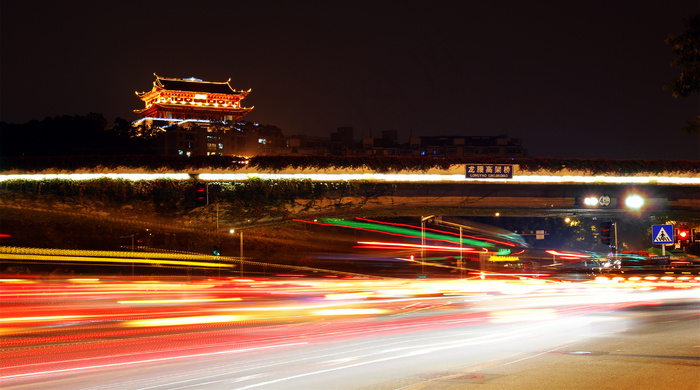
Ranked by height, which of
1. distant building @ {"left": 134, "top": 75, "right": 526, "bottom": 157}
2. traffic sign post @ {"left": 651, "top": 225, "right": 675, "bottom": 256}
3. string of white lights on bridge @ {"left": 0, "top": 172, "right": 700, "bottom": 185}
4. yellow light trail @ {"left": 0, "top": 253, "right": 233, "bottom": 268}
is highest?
distant building @ {"left": 134, "top": 75, "right": 526, "bottom": 157}

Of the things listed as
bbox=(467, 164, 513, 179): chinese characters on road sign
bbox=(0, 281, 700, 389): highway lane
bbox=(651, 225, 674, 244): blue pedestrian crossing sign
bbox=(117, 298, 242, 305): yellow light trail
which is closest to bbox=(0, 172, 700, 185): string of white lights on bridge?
bbox=(467, 164, 513, 179): chinese characters on road sign

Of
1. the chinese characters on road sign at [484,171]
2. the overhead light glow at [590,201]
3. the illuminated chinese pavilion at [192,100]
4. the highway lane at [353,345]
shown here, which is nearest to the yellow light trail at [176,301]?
the highway lane at [353,345]

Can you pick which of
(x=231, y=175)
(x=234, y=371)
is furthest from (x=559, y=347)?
(x=231, y=175)

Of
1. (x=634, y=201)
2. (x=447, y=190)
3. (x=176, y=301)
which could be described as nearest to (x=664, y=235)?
(x=447, y=190)

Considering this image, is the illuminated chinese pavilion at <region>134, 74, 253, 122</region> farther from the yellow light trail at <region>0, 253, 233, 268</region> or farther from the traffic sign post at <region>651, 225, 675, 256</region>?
the traffic sign post at <region>651, 225, 675, 256</region>

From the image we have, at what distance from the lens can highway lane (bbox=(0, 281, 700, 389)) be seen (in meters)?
8.93

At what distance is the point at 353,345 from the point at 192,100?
131700 millimetres

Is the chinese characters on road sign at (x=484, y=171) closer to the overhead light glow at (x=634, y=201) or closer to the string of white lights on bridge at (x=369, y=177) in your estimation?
the string of white lights on bridge at (x=369, y=177)

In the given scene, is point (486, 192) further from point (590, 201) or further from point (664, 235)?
point (664, 235)

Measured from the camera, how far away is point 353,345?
11672 millimetres

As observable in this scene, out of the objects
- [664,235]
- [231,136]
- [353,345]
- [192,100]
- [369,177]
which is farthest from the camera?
[192,100]

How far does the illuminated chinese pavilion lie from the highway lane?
392ft

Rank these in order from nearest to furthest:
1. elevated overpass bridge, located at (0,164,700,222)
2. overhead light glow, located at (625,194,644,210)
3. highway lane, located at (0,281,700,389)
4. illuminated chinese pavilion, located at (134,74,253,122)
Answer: highway lane, located at (0,281,700,389) → elevated overpass bridge, located at (0,164,700,222) → overhead light glow, located at (625,194,644,210) → illuminated chinese pavilion, located at (134,74,253,122)

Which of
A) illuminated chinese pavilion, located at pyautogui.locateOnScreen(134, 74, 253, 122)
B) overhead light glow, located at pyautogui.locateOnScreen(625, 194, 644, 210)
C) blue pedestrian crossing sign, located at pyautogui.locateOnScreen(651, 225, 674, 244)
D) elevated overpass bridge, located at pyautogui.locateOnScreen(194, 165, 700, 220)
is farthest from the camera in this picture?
illuminated chinese pavilion, located at pyautogui.locateOnScreen(134, 74, 253, 122)
